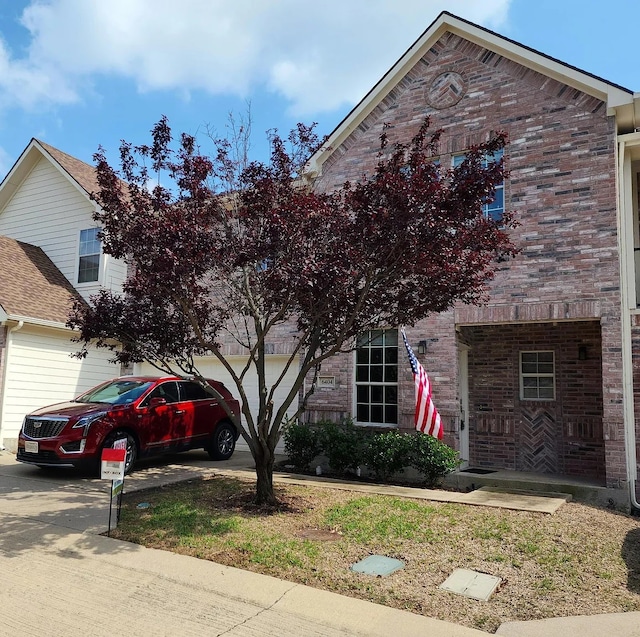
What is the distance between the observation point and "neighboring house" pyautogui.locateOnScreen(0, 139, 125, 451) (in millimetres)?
12531

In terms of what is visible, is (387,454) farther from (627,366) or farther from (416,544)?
(627,366)

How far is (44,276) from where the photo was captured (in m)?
15.0

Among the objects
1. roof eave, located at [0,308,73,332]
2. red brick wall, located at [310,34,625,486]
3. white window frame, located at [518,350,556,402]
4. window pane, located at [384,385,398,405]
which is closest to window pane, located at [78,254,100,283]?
roof eave, located at [0,308,73,332]

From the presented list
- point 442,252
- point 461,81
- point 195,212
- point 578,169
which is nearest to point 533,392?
point 578,169

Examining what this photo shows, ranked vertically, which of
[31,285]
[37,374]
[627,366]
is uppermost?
[31,285]

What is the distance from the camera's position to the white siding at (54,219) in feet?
51.2

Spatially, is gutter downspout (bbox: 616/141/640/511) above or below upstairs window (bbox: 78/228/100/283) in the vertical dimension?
below

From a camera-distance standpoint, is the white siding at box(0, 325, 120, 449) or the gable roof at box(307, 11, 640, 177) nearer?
the gable roof at box(307, 11, 640, 177)

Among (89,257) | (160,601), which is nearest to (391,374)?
(160,601)

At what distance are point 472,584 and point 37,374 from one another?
1135 cm

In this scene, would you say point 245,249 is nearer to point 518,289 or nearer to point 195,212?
point 195,212

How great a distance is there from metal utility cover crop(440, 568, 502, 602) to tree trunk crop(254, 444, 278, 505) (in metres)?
2.89

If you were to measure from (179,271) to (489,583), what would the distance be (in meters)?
4.52

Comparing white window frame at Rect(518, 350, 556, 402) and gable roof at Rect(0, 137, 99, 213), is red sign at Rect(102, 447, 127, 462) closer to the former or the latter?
white window frame at Rect(518, 350, 556, 402)
